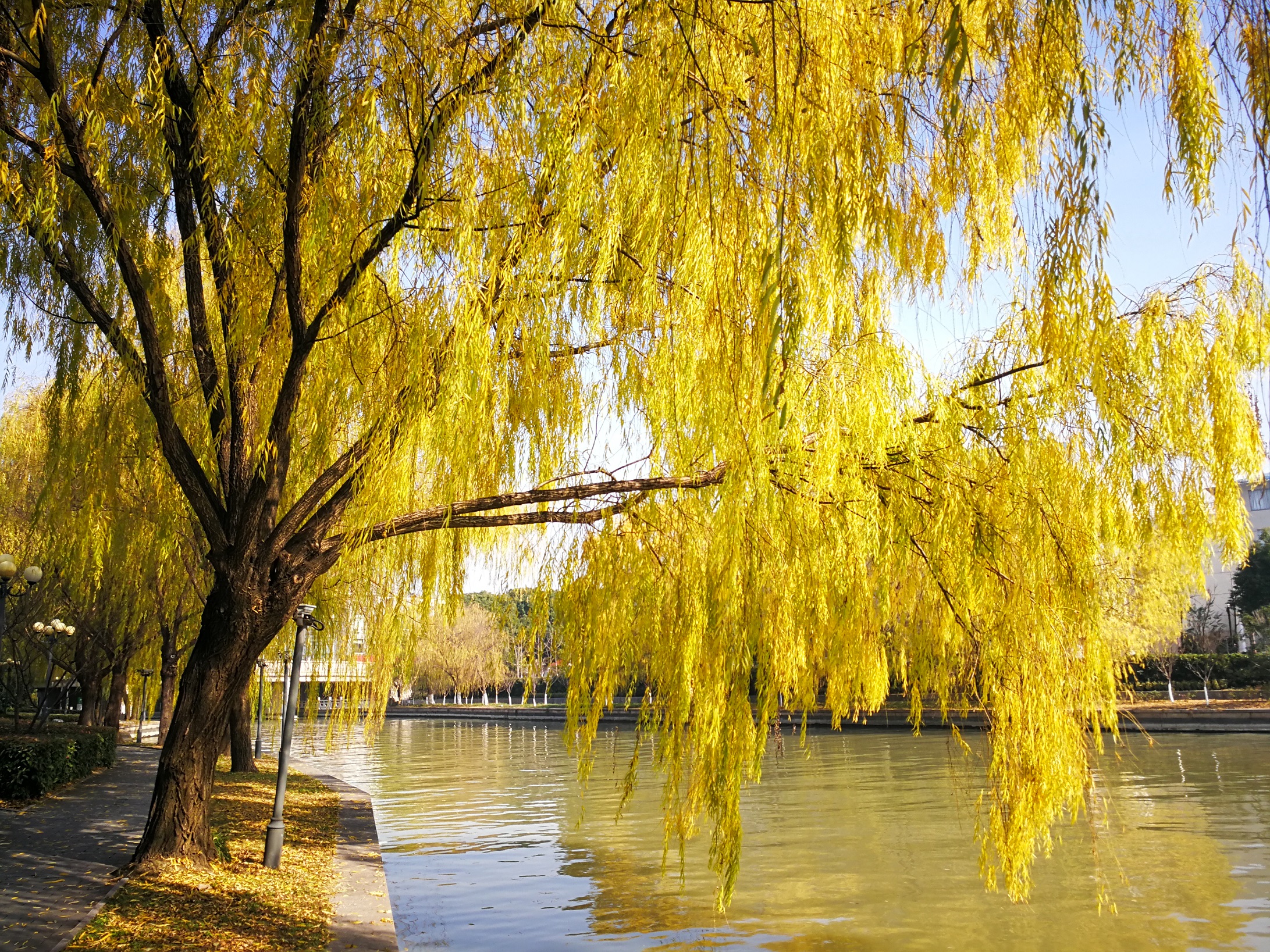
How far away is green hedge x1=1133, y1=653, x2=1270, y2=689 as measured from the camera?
28.1 m

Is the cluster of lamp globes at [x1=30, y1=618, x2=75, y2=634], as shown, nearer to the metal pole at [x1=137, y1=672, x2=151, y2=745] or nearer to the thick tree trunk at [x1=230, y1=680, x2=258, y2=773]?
the thick tree trunk at [x1=230, y1=680, x2=258, y2=773]

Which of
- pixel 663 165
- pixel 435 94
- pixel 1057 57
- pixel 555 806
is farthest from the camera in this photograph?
pixel 555 806

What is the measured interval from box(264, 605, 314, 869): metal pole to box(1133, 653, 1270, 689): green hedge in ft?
86.3

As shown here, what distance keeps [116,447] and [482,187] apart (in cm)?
319

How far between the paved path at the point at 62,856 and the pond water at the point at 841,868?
7.25 feet

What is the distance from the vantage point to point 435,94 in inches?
195

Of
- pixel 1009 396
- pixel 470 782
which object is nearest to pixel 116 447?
pixel 1009 396

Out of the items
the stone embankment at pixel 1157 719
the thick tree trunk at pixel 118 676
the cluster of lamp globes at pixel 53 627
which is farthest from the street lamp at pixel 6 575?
the stone embankment at pixel 1157 719

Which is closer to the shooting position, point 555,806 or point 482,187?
point 482,187

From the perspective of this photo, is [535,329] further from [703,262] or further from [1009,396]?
[1009,396]

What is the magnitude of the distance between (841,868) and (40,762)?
8.96 metres

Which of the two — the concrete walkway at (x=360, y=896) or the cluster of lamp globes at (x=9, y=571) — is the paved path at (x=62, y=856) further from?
the cluster of lamp globes at (x=9, y=571)

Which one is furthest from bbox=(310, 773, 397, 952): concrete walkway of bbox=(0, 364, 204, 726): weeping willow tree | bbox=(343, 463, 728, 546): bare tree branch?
bbox=(0, 364, 204, 726): weeping willow tree

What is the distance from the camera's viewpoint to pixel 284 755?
7.71 meters
